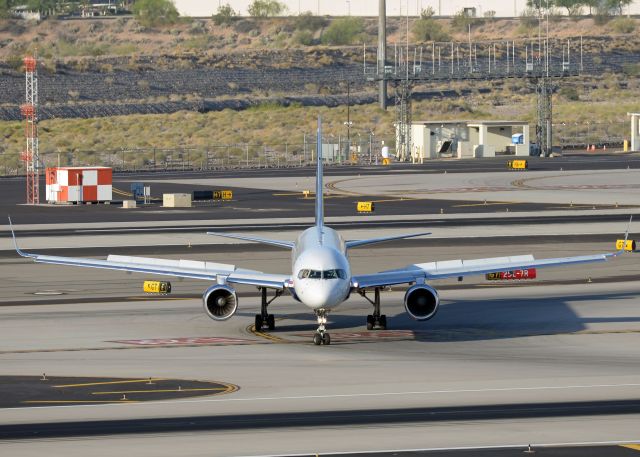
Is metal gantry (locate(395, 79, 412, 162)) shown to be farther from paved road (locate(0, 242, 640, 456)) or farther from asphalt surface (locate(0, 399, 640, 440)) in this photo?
asphalt surface (locate(0, 399, 640, 440))

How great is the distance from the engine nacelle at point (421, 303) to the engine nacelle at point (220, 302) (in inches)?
234

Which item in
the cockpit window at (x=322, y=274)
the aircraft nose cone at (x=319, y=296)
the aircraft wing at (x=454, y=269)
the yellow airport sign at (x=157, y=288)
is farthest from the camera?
the yellow airport sign at (x=157, y=288)

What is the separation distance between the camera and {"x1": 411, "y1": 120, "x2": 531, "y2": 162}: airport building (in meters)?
174

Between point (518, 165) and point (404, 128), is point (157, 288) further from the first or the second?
point (404, 128)

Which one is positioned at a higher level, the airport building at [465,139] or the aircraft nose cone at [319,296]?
the airport building at [465,139]

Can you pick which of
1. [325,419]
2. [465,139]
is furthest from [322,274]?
[465,139]

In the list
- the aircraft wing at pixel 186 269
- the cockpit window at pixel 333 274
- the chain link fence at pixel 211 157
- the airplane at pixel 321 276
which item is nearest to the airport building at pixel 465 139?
the chain link fence at pixel 211 157

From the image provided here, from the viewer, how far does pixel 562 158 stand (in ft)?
552

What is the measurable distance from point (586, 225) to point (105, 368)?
168 ft

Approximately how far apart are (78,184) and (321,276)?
69752 mm

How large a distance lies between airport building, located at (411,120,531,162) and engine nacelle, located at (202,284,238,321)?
12689 centimetres

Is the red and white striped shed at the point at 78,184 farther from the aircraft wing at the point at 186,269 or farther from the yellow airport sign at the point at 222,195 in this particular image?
the aircraft wing at the point at 186,269

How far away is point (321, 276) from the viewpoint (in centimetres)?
4438

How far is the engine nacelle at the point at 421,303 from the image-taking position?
1838 inches
